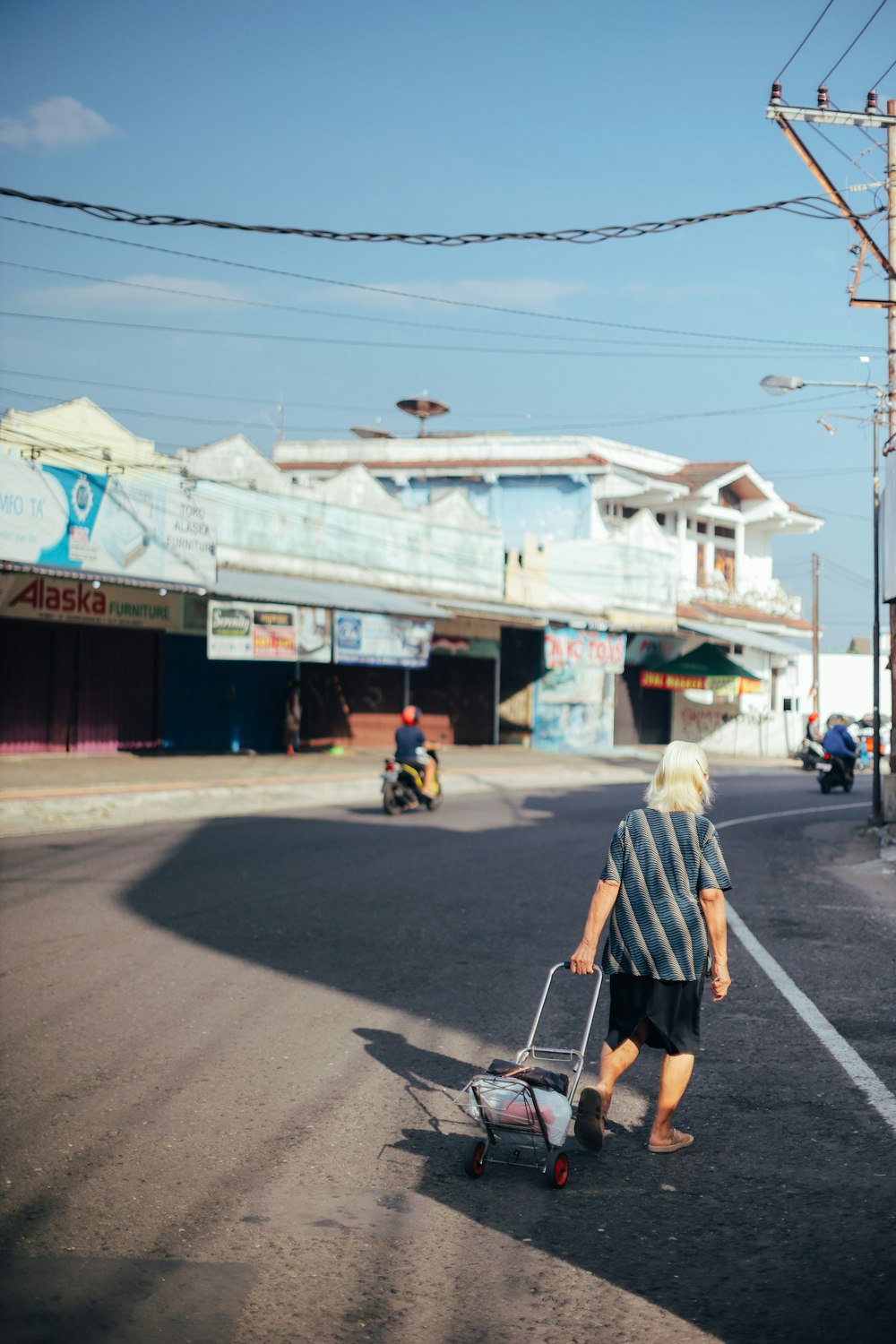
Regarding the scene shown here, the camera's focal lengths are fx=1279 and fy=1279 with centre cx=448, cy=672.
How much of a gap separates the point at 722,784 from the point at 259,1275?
26958mm

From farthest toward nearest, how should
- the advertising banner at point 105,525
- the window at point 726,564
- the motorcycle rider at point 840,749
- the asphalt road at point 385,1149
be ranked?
the window at point 726,564 < the motorcycle rider at point 840,749 < the advertising banner at point 105,525 < the asphalt road at point 385,1149

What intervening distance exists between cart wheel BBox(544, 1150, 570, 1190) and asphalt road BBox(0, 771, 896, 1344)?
0.04 meters

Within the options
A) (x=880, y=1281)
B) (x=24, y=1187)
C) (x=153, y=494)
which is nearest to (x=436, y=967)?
(x=24, y=1187)

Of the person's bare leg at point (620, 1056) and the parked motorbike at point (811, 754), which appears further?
the parked motorbike at point (811, 754)

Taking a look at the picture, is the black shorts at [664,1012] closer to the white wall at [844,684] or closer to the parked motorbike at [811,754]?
the parked motorbike at [811,754]

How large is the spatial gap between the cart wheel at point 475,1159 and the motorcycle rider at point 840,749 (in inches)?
911

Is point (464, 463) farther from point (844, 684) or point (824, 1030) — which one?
point (824, 1030)

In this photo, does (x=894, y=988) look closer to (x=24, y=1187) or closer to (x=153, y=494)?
(x=24, y=1187)

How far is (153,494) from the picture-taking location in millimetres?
23891

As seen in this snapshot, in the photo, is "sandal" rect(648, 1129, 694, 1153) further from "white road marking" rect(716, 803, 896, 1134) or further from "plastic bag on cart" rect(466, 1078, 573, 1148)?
"white road marking" rect(716, 803, 896, 1134)

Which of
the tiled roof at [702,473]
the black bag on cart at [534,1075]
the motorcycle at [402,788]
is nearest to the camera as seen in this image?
the black bag on cart at [534,1075]

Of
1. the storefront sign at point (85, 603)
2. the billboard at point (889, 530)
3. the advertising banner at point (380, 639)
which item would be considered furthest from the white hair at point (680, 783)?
the advertising banner at point (380, 639)

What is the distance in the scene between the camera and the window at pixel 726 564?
50688 millimetres

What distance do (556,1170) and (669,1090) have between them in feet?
2.13
